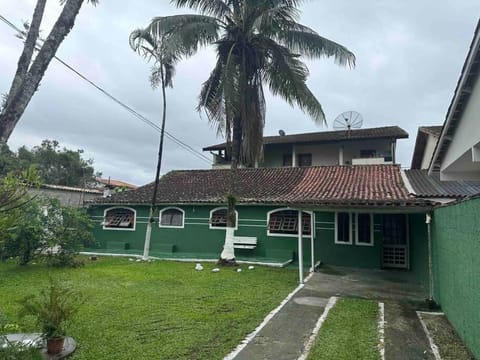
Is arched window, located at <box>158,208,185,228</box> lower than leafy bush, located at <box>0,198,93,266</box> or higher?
higher

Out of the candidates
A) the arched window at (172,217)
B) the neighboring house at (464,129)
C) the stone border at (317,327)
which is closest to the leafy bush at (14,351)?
the stone border at (317,327)

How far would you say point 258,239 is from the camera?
14.5 m

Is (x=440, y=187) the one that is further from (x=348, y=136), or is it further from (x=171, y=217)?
(x=171, y=217)

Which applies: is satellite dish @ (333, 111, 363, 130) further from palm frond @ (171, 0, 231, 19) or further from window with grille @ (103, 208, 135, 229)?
window with grille @ (103, 208, 135, 229)

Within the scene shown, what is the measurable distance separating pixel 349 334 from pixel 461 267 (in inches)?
79.7

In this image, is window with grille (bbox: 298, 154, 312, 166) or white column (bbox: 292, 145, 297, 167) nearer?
white column (bbox: 292, 145, 297, 167)

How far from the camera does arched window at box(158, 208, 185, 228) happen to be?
1599 centimetres

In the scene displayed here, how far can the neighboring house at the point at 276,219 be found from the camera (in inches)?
484

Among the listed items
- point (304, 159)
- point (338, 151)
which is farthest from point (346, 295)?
point (304, 159)

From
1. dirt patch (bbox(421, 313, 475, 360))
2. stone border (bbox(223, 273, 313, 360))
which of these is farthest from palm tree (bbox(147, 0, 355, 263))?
dirt patch (bbox(421, 313, 475, 360))

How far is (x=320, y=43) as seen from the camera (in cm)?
1212

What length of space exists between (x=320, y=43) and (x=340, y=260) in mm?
8145

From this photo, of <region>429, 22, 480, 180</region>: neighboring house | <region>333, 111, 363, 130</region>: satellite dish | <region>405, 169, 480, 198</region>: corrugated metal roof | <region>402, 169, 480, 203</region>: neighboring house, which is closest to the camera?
<region>429, 22, 480, 180</region>: neighboring house

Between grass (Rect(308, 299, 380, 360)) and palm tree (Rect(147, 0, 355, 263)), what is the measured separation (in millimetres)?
6138
